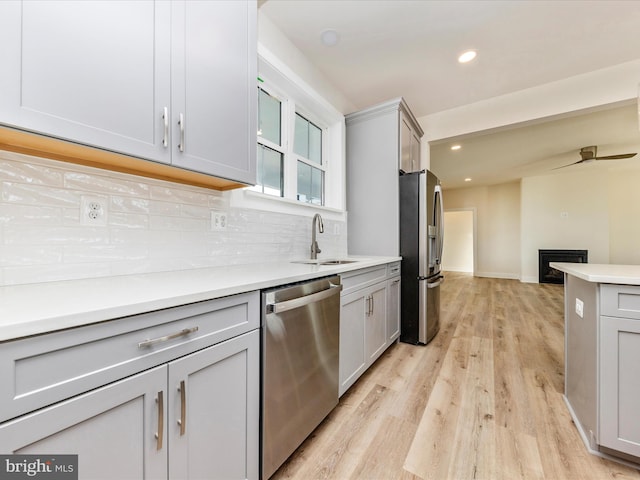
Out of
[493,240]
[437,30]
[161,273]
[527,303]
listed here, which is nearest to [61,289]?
[161,273]

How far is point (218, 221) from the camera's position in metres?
1.61

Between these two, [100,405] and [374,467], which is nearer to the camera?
[100,405]

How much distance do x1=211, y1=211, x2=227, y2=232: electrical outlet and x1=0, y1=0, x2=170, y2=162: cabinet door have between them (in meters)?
0.56

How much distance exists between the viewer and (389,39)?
2248 mm

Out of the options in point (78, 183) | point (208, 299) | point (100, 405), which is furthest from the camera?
point (78, 183)

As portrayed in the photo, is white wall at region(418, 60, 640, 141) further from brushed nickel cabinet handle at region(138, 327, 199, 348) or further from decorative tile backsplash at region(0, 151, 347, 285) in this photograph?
brushed nickel cabinet handle at region(138, 327, 199, 348)

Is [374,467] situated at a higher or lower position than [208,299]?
lower

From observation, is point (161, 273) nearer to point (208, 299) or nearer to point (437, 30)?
point (208, 299)

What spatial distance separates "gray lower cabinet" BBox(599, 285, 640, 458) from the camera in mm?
1205

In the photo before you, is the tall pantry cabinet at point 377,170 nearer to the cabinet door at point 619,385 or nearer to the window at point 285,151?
the window at point 285,151

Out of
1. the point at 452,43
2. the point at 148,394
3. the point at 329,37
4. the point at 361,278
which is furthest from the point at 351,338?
the point at 452,43

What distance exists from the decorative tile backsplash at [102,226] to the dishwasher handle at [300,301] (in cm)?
64

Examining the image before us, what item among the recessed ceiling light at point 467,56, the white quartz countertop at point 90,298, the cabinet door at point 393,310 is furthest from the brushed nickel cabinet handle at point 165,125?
the recessed ceiling light at point 467,56

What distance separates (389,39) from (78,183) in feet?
8.01
